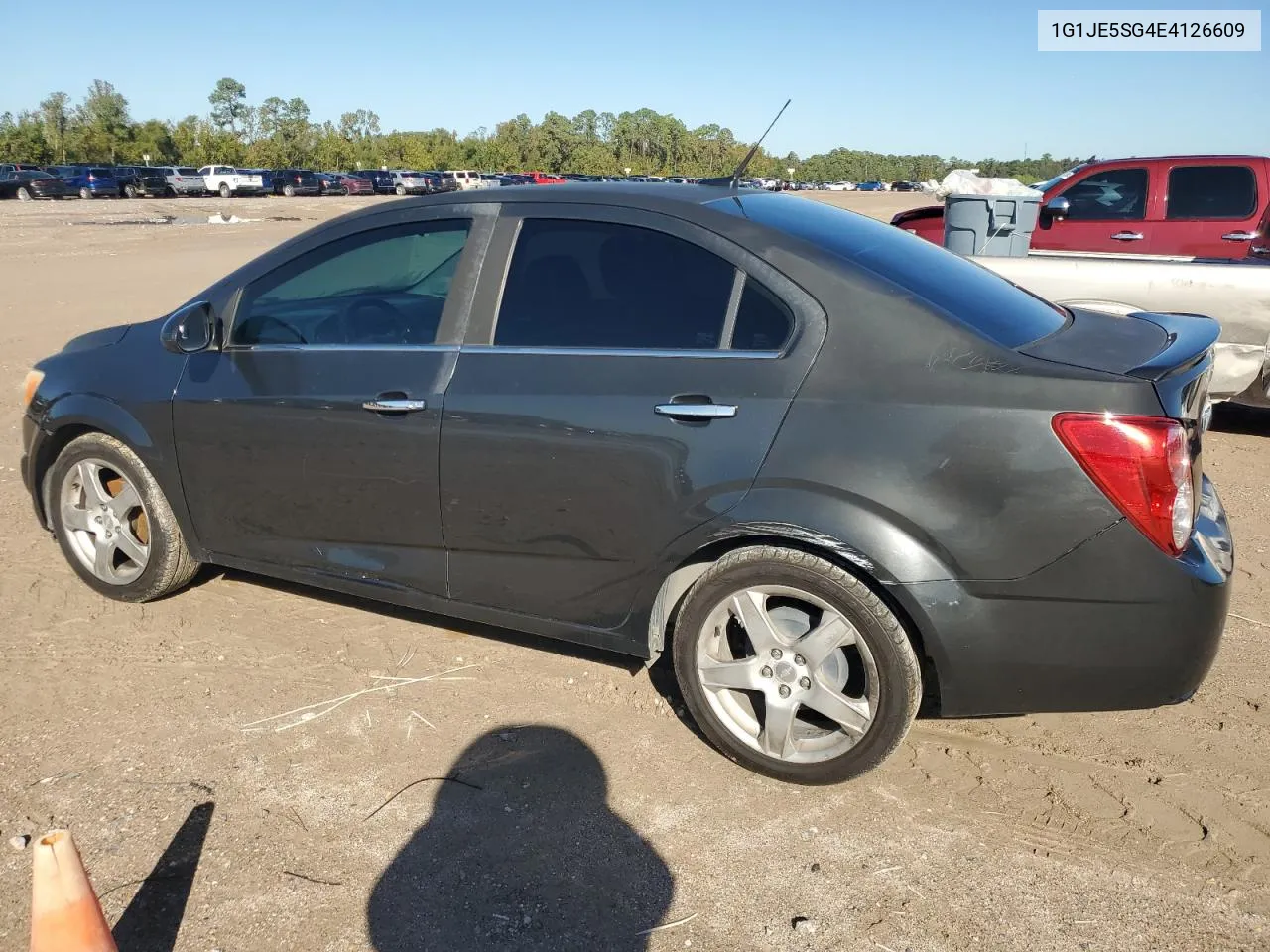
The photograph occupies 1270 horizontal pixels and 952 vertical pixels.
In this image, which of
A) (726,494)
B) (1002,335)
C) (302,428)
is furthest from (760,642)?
(302,428)

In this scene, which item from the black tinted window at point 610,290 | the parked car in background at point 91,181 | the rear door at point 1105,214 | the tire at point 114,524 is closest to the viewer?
the black tinted window at point 610,290

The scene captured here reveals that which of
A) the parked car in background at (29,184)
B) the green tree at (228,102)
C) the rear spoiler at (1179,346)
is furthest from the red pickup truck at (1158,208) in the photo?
the green tree at (228,102)

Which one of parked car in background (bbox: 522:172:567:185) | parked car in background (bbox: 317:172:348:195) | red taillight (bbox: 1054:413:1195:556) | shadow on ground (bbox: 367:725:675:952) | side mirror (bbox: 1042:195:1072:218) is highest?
parked car in background (bbox: 317:172:348:195)

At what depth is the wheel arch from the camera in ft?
9.41

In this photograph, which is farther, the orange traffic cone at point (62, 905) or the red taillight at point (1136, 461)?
the red taillight at point (1136, 461)

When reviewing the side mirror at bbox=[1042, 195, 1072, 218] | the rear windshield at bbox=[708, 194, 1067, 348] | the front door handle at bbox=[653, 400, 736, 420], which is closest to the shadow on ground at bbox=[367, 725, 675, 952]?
the front door handle at bbox=[653, 400, 736, 420]

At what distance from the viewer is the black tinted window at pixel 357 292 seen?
370cm

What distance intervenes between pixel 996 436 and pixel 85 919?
2437 millimetres

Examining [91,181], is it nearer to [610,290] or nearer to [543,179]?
[543,179]

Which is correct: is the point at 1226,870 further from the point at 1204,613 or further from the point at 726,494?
the point at 726,494

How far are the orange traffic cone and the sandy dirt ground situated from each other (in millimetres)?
333

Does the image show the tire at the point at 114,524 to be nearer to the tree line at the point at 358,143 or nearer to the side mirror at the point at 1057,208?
the side mirror at the point at 1057,208

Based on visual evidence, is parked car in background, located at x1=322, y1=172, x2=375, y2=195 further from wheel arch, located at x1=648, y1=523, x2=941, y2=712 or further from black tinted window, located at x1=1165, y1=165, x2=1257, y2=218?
wheel arch, located at x1=648, y1=523, x2=941, y2=712

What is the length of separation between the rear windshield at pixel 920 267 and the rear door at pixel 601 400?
0.90 ft
